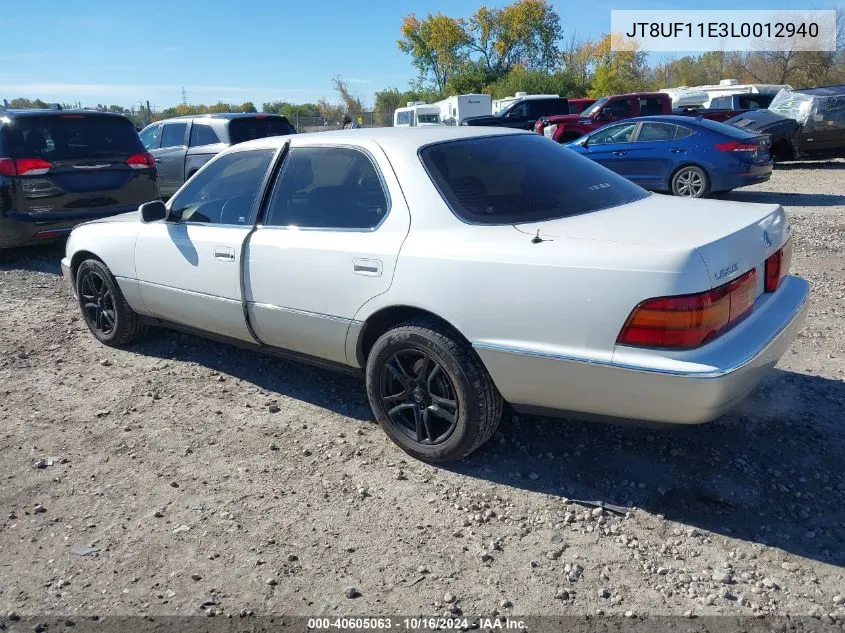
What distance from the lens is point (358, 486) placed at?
3250 millimetres

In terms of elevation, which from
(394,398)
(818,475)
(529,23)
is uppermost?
(529,23)

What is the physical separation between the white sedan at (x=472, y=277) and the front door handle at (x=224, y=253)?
1 centimetres

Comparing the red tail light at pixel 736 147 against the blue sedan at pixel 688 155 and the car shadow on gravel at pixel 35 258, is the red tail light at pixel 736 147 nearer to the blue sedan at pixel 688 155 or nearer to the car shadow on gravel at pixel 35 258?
the blue sedan at pixel 688 155

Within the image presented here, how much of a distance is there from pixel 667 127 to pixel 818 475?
28.8 ft

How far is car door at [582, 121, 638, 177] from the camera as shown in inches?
441

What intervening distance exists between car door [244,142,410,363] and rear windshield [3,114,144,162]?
15.9 ft

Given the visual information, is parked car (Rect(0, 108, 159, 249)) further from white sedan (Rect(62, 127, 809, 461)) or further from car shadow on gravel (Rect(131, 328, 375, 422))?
white sedan (Rect(62, 127, 809, 461))

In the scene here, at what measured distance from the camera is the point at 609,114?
61.5ft

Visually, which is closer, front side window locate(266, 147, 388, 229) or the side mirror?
front side window locate(266, 147, 388, 229)

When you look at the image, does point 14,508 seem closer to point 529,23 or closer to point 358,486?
point 358,486

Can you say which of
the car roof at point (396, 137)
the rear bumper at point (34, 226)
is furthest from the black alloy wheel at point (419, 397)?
the rear bumper at point (34, 226)

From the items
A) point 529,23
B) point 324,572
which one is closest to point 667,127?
point 324,572

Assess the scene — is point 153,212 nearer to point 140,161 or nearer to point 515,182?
point 515,182

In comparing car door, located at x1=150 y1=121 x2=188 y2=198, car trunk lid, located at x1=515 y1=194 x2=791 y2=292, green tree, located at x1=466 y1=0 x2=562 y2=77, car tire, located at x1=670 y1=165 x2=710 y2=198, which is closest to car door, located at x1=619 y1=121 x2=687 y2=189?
car tire, located at x1=670 y1=165 x2=710 y2=198
